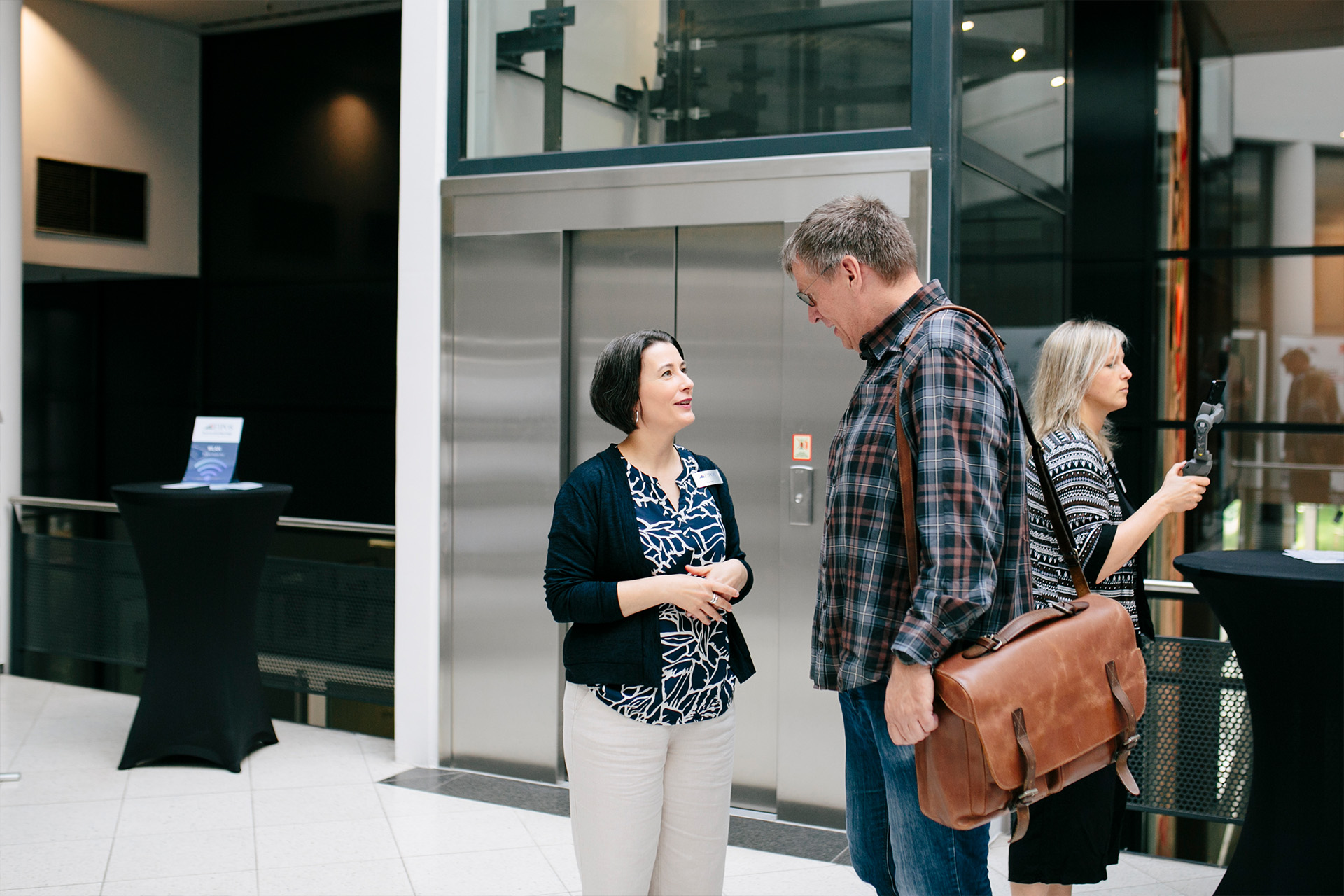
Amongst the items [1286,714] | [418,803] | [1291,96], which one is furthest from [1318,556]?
[1291,96]

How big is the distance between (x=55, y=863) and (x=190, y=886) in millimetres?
541

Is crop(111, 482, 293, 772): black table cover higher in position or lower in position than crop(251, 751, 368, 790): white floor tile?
higher

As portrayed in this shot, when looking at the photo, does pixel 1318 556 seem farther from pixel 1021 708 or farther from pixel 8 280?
pixel 8 280

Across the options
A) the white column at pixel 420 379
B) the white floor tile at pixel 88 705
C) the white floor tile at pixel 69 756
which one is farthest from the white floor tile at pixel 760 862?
the white floor tile at pixel 88 705

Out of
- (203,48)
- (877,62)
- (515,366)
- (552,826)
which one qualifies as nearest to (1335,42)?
(877,62)

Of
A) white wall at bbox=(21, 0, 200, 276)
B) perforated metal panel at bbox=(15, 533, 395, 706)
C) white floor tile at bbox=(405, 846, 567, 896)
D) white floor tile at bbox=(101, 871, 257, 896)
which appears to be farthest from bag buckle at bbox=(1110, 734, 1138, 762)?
white wall at bbox=(21, 0, 200, 276)

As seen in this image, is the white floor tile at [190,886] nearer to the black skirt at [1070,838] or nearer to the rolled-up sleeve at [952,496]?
the black skirt at [1070,838]

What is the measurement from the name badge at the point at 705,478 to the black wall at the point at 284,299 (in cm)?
623

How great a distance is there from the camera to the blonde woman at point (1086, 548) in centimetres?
270

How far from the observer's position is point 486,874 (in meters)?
3.69

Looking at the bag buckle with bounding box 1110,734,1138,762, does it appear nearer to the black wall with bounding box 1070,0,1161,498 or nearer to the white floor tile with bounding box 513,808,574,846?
the white floor tile with bounding box 513,808,574,846

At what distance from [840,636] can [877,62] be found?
2591 mm

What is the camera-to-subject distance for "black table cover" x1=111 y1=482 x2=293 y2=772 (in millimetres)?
4555

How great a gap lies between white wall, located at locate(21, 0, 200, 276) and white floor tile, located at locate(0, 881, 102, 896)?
614 cm
